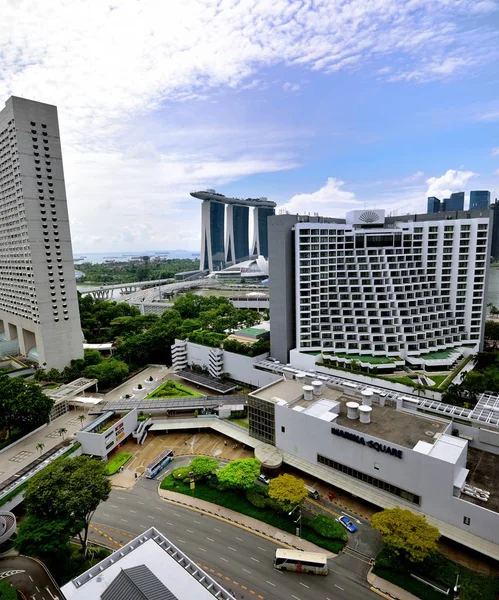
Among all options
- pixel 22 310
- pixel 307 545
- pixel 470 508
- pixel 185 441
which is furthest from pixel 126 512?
pixel 22 310

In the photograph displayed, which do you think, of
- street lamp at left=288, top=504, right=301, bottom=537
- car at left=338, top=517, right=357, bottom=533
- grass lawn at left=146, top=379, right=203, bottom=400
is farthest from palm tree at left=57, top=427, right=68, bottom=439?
car at left=338, top=517, right=357, bottom=533

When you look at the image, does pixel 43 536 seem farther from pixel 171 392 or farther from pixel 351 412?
pixel 171 392

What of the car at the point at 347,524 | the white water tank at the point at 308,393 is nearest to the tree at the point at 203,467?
the white water tank at the point at 308,393

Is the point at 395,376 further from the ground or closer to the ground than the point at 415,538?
further from the ground

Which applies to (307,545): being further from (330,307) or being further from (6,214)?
(6,214)

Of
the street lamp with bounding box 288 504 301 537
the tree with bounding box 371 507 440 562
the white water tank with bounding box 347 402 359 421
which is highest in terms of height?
the white water tank with bounding box 347 402 359 421

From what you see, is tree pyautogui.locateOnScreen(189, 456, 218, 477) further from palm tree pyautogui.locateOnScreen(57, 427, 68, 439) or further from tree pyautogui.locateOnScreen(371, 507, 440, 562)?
palm tree pyautogui.locateOnScreen(57, 427, 68, 439)

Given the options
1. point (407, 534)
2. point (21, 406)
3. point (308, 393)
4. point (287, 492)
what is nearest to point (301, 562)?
point (287, 492)
